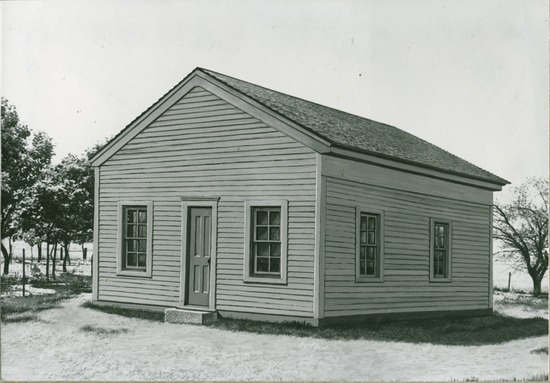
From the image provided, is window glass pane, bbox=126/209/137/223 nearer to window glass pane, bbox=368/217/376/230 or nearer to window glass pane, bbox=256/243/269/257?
window glass pane, bbox=256/243/269/257

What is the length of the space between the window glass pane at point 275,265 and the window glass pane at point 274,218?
2.40 feet

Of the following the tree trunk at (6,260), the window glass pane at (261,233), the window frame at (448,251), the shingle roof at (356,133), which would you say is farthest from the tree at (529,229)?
the tree trunk at (6,260)

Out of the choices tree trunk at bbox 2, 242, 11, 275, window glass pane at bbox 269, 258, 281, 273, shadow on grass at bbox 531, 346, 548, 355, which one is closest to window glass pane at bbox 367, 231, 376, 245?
window glass pane at bbox 269, 258, 281, 273

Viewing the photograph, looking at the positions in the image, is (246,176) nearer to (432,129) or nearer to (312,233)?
(312,233)

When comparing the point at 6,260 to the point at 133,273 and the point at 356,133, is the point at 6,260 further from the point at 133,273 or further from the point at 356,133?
the point at 356,133

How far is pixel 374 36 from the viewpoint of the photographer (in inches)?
496

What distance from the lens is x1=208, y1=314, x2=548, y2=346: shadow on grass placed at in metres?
13.7

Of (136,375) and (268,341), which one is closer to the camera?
(136,375)

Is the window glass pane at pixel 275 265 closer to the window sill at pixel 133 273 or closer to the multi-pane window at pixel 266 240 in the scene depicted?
the multi-pane window at pixel 266 240

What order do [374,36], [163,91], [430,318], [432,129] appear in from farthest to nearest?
[430,318]
[163,91]
[432,129]
[374,36]

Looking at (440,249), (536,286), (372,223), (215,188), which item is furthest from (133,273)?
(536,286)

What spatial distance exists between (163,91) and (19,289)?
207 inches

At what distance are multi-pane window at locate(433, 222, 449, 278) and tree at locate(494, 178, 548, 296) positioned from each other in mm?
1467

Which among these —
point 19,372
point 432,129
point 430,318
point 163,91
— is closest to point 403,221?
point 430,318
